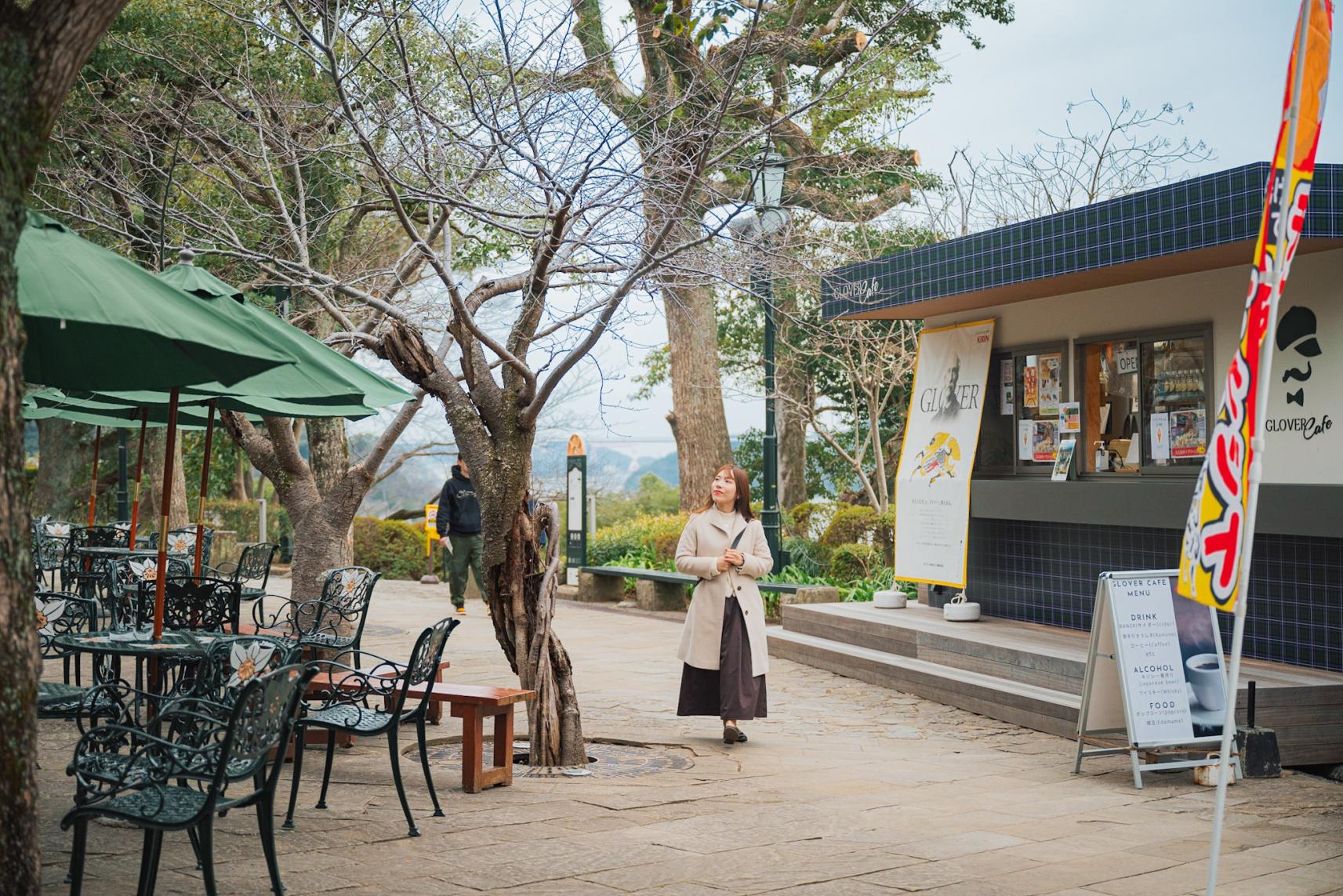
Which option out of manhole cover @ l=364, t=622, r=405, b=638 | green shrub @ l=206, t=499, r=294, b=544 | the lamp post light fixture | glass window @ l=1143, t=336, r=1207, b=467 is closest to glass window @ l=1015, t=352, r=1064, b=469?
glass window @ l=1143, t=336, r=1207, b=467

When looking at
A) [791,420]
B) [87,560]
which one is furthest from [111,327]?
[791,420]

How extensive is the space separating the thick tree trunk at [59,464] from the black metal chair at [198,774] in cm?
1772

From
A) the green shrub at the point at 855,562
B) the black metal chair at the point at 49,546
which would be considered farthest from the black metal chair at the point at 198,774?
the green shrub at the point at 855,562

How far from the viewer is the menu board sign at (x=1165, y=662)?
742 cm

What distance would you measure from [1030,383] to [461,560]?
24.8ft

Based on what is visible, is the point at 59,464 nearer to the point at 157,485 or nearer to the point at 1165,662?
the point at 157,485

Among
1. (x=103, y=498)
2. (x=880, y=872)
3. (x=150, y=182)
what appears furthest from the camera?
(x=103, y=498)

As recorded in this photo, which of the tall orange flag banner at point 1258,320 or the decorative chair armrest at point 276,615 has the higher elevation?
the tall orange flag banner at point 1258,320

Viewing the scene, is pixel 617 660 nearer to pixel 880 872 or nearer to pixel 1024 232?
pixel 1024 232

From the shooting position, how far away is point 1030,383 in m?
11.6

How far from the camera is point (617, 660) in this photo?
1241 centimetres

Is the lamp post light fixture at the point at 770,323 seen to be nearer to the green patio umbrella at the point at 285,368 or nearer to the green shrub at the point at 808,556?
the green shrub at the point at 808,556

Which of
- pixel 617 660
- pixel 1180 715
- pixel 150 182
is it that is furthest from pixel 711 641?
pixel 150 182

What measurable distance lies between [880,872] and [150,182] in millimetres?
12713
